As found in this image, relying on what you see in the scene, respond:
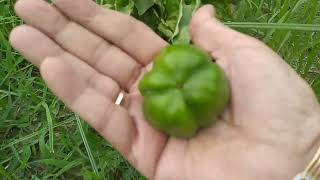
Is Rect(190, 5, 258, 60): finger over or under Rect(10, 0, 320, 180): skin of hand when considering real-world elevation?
over

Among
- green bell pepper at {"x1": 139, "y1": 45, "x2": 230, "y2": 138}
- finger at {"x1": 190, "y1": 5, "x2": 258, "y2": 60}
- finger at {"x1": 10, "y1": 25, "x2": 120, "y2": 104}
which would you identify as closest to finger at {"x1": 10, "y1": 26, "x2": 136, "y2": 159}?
finger at {"x1": 10, "y1": 25, "x2": 120, "y2": 104}

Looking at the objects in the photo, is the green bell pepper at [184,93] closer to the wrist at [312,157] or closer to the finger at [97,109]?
the finger at [97,109]

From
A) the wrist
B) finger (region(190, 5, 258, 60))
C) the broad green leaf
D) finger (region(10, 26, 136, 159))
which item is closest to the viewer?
the wrist

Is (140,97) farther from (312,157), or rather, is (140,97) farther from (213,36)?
(312,157)

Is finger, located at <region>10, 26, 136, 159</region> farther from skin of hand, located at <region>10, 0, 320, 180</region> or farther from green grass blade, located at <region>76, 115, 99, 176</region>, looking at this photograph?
green grass blade, located at <region>76, 115, 99, 176</region>

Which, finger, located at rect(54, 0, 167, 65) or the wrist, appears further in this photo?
finger, located at rect(54, 0, 167, 65)

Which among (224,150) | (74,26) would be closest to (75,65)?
(74,26)

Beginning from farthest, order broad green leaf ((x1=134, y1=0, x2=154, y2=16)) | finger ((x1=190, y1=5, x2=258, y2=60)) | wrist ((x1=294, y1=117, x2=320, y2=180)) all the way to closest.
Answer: broad green leaf ((x1=134, y1=0, x2=154, y2=16)) → finger ((x1=190, y1=5, x2=258, y2=60)) → wrist ((x1=294, y1=117, x2=320, y2=180))
